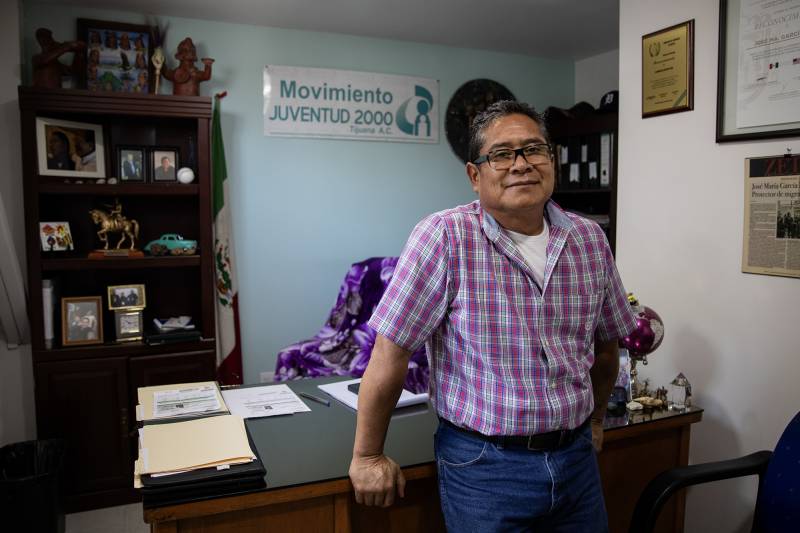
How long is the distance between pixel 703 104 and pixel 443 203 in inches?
89.9

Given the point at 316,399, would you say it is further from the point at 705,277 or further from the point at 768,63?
the point at 768,63

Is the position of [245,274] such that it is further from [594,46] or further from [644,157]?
[594,46]

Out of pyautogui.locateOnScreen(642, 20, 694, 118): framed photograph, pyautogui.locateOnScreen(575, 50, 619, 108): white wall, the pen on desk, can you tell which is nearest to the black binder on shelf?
the pen on desk

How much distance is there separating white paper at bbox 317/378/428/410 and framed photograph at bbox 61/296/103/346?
1670 millimetres

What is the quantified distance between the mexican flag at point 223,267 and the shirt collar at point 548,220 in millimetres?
2352

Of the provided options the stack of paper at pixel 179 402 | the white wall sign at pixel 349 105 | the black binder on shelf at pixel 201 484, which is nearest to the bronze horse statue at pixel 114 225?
the white wall sign at pixel 349 105

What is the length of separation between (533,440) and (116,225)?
8.76ft

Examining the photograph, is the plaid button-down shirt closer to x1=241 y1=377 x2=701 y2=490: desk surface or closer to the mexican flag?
x1=241 y1=377 x2=701 y2=490: desk surface

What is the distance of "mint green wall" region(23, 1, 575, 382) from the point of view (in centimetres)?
356

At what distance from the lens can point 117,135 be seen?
10.5 feet

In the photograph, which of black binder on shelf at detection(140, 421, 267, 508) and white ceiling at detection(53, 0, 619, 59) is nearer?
black binder on shelf at detection(140, 421, 267, 508)

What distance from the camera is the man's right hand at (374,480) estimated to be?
1218mm

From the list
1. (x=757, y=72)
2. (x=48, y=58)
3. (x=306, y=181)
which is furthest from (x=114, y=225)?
(x=757, y=72)

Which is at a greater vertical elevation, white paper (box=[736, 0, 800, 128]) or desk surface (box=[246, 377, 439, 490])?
white paper (box=[736, 0, 800, 128])
